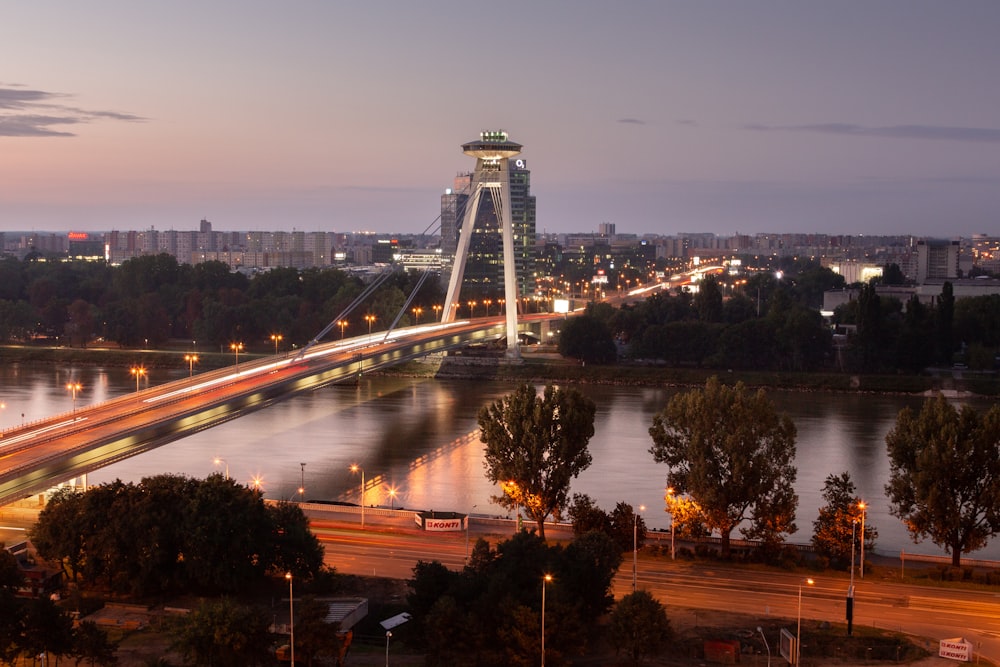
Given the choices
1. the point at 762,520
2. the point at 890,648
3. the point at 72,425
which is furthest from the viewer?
the point at 72,425

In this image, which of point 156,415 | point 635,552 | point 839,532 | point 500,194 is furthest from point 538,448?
point 500,194

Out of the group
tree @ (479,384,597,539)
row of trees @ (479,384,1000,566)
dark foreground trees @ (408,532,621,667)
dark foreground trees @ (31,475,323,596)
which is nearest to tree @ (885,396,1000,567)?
row of trees @ (479,384,1000,566)

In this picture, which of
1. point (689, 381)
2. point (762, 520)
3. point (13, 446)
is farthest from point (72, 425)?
point (689, 381)

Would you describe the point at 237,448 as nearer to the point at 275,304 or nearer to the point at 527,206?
the point at 275,304

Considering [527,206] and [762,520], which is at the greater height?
[527,206]

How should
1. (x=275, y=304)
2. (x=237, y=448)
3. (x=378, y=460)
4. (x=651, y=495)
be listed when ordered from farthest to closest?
1. (x=275, y=304)
2. (x=237, y=448)
3. (x=378, y=460)
4. (x=651, y=495)

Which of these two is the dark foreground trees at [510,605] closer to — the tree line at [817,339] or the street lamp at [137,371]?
the street lamp at [137,371]
